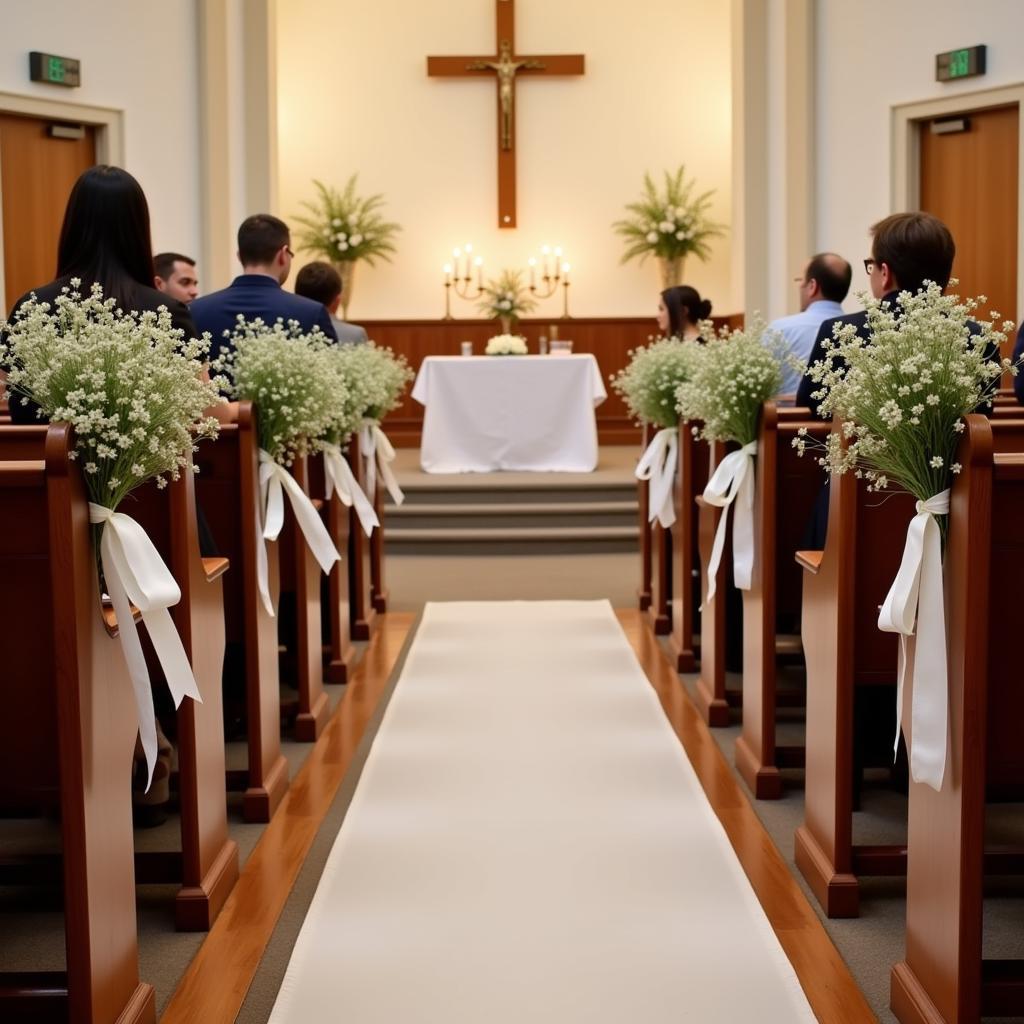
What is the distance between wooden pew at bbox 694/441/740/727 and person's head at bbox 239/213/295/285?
1551 mm

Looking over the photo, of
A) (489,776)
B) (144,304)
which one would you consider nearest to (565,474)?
(489,776)

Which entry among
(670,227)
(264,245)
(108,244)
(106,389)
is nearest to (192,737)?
(106,389)

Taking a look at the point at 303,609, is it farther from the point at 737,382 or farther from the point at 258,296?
the point at 737,382

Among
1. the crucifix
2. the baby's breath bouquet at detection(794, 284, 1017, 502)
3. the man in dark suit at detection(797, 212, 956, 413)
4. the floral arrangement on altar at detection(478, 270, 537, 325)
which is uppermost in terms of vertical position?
the crucifix

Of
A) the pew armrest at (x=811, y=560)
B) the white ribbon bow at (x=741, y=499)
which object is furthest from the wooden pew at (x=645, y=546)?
the pew armrest at (x=811, y=560)

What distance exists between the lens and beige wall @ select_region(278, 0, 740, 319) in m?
12.9

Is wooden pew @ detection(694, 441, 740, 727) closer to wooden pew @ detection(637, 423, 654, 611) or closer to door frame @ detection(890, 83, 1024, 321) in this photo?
wooden pew @ detection(637, 423, 654, 611)

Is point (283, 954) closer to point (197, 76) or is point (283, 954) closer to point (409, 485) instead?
point (409, 485)

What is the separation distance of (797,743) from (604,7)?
9918mm

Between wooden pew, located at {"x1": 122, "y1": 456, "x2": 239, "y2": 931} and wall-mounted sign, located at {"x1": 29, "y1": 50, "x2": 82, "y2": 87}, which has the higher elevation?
wall-mounted sign, located at {"x1": 29, "y1": 50, "x2": 82, "y2": 87}

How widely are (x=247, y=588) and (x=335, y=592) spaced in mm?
1638

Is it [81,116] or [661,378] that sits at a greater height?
[81,116]

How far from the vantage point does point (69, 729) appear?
92.4 inches

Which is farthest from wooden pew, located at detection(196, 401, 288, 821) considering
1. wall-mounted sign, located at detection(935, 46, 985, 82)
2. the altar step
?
wall-mounted sign, located at detection(935, 46, 985, 82)
